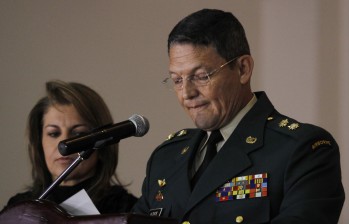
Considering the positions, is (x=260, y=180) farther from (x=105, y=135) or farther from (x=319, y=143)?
(x=105, y=135)

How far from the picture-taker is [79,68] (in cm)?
499

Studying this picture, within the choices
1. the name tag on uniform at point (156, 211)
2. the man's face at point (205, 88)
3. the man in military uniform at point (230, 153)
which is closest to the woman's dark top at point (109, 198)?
the man in military uniform at point (230, 153)

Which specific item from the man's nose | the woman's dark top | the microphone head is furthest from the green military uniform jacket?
the woman's dark top

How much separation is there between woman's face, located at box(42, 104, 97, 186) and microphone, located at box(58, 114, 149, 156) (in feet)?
3.30

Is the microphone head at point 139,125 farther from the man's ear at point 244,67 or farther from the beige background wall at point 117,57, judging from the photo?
the beige background wall at point 117,57

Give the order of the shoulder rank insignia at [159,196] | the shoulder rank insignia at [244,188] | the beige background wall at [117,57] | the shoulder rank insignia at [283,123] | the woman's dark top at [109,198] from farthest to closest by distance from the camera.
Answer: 1. the beige background wall at [117,57]
2. the woman's dark top at [109,198]
3. the shoulder rank insignia at [159,196]
4. the shoulder rank insignia at [283,123]
5. the shoulder rank insignia at [244,188]

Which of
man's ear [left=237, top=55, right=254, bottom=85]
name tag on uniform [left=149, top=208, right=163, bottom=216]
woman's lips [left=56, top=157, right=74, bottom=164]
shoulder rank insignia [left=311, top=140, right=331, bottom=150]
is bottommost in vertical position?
name tag on uniform [left=149, top=208, right=163, bottom=216]

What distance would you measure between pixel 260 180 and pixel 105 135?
0.53 meters

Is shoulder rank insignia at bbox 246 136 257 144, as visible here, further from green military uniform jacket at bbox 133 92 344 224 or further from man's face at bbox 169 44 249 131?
man's face at bbox 169 44 249 131

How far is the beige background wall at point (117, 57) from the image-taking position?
15.2ft

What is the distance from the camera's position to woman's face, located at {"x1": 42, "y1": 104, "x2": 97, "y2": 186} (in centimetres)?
323

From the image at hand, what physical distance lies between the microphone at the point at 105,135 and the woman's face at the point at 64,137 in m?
1.01

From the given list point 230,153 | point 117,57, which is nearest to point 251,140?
point 230,153

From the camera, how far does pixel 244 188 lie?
93.4 inches
